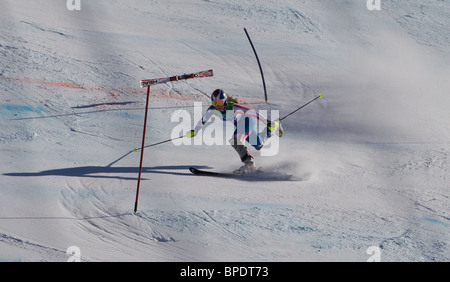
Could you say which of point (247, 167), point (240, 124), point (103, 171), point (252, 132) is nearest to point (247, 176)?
point (247, 167)

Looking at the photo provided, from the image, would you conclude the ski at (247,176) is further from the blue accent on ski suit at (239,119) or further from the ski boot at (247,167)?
the blue accent on ski suit at (239,119)

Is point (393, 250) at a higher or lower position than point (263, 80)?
lower

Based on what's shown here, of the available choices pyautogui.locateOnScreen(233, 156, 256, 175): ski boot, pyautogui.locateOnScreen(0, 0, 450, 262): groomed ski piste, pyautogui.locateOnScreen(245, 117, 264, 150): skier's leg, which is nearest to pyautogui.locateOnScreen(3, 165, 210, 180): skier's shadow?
pyautogui.locateOnScreen(0, 0, 450, 262): groomed ski piste

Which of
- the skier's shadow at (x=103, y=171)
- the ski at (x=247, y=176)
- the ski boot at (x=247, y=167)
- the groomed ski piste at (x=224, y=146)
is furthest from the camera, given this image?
the ski boot at (x=247, y=167)

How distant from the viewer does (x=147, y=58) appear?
14.5 meters

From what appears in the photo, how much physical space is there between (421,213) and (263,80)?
4612mm

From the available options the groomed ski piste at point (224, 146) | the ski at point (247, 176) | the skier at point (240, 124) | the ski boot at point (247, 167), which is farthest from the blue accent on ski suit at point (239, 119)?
the groomed ski piste at point (224, 146)

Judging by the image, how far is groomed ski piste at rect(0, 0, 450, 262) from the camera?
337 inches

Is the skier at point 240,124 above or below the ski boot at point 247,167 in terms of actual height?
above

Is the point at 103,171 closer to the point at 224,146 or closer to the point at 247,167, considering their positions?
the point at 247,167

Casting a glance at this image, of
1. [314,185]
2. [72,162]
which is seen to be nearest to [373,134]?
[314,185]

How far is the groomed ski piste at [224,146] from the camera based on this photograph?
28.1ft
